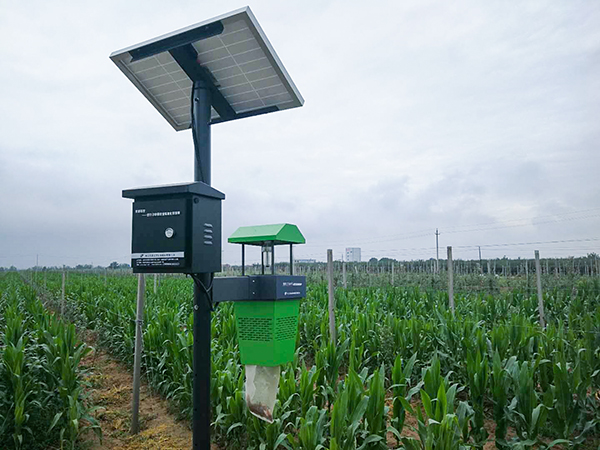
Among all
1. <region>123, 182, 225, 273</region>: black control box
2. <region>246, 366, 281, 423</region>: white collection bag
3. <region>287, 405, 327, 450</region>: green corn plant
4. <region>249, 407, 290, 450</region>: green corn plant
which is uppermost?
<region>123, 182, 225, 273</region>: black control box

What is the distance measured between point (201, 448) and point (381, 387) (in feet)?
4.35

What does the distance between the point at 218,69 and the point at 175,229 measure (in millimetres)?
1028

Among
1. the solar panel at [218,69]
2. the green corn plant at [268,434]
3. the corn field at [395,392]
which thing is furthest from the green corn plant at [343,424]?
the solar panel at [218,69]

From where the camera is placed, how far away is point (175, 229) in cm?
208

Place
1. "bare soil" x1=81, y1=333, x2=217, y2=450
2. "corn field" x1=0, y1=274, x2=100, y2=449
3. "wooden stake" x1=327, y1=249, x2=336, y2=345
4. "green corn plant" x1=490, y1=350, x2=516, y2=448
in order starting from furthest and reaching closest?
"wooden stake" x1=327, y1=249, x2=336, y2=345 < "bare soil" x1=81, y1=333, x2=217, y2=450 < "corn field" x1=0, y1=274, x2=100, y2=449 < "green corn plant" x1=490, y1=350, x2=516, y2=448

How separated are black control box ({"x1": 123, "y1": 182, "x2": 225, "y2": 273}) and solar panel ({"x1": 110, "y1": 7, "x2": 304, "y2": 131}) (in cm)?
76

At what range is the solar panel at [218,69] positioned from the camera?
7.05 feet

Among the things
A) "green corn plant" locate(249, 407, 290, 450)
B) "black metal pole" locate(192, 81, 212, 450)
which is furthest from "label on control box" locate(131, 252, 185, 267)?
"green corn plant" locate(249, 407, 290, 450)

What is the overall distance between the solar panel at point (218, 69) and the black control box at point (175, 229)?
76cm

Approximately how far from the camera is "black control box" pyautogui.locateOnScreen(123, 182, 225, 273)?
2.06 metres

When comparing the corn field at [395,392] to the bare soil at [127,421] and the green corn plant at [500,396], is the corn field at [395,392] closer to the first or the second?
the green corn plant at [500,396]

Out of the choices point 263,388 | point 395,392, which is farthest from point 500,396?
point 263,388

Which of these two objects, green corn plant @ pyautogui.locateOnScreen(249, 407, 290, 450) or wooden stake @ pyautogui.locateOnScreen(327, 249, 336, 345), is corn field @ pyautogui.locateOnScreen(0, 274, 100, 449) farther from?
wooden stake @ pyautogui.locateOnScreen(327, 249, 336, 345)

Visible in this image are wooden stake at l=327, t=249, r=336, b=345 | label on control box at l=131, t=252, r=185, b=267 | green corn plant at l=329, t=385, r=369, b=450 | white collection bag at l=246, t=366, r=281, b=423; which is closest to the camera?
label on control box at l=131, t=252, r=185, b=267
